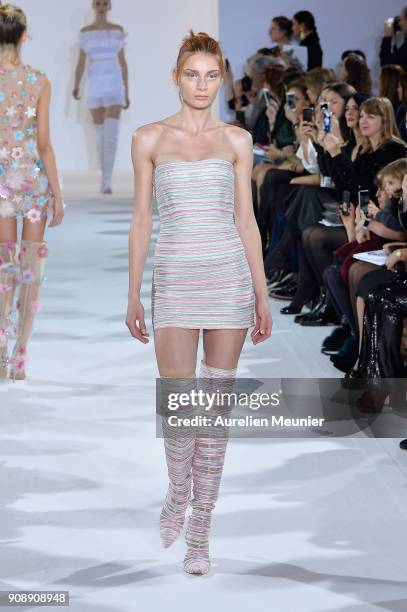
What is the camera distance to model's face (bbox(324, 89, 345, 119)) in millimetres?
5988

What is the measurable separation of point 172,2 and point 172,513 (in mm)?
11699

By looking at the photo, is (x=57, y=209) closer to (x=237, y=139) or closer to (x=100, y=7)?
(x=237, y=139)

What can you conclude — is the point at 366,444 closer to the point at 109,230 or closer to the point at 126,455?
the point at 126,455

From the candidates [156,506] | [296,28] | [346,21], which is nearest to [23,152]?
[156,506]

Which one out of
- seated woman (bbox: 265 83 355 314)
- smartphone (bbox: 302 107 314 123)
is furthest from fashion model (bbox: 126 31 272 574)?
smartphone (bbox: 302 107 314 123)

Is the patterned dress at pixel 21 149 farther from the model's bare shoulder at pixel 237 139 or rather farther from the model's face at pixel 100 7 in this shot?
the model's face at pixel 100 7

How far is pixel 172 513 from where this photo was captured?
3062 mm

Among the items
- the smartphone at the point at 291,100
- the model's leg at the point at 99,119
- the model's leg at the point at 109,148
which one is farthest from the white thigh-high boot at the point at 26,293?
the model's leg at the point at 99,119

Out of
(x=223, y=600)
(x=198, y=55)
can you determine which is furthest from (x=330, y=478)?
(x=198, y=55)

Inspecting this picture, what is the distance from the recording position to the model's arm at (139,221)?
9.43 ft

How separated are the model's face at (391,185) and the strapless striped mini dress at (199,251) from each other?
200cm

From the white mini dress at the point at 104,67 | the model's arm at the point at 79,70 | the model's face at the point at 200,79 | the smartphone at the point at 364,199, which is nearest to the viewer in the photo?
the model's face at the point at 200,79

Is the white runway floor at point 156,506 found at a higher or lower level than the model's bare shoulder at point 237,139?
lower

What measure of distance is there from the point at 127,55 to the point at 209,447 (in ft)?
38.2
